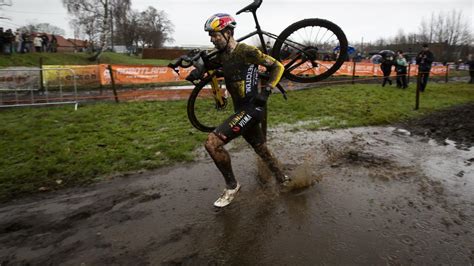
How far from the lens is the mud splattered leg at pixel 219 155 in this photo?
→ 167 inches

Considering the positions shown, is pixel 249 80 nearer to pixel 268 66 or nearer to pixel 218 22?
pixel 268 66

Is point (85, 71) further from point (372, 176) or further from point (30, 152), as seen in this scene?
point (372, 176)

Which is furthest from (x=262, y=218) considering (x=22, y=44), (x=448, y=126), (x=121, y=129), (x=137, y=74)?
(x=22, y=44)

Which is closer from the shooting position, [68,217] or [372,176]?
[68,217]

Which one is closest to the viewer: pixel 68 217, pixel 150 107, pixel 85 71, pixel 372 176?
pixel 68 217

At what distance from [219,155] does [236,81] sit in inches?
40.9

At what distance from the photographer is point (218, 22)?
412 centimetres

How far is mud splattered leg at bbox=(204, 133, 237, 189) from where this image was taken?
167 inches

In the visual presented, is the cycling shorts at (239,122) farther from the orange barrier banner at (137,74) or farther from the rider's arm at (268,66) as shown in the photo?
the orange barrier banner at (137,74)

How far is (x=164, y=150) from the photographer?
7090 mm

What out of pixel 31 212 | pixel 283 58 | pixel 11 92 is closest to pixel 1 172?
pixel 31 212

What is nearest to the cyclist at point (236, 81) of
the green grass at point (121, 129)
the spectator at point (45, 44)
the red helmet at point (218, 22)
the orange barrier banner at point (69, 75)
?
the red helmet at point (218, 22)

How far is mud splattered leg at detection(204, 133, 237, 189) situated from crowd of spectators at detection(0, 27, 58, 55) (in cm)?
2741

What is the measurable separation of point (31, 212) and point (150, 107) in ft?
24.8
